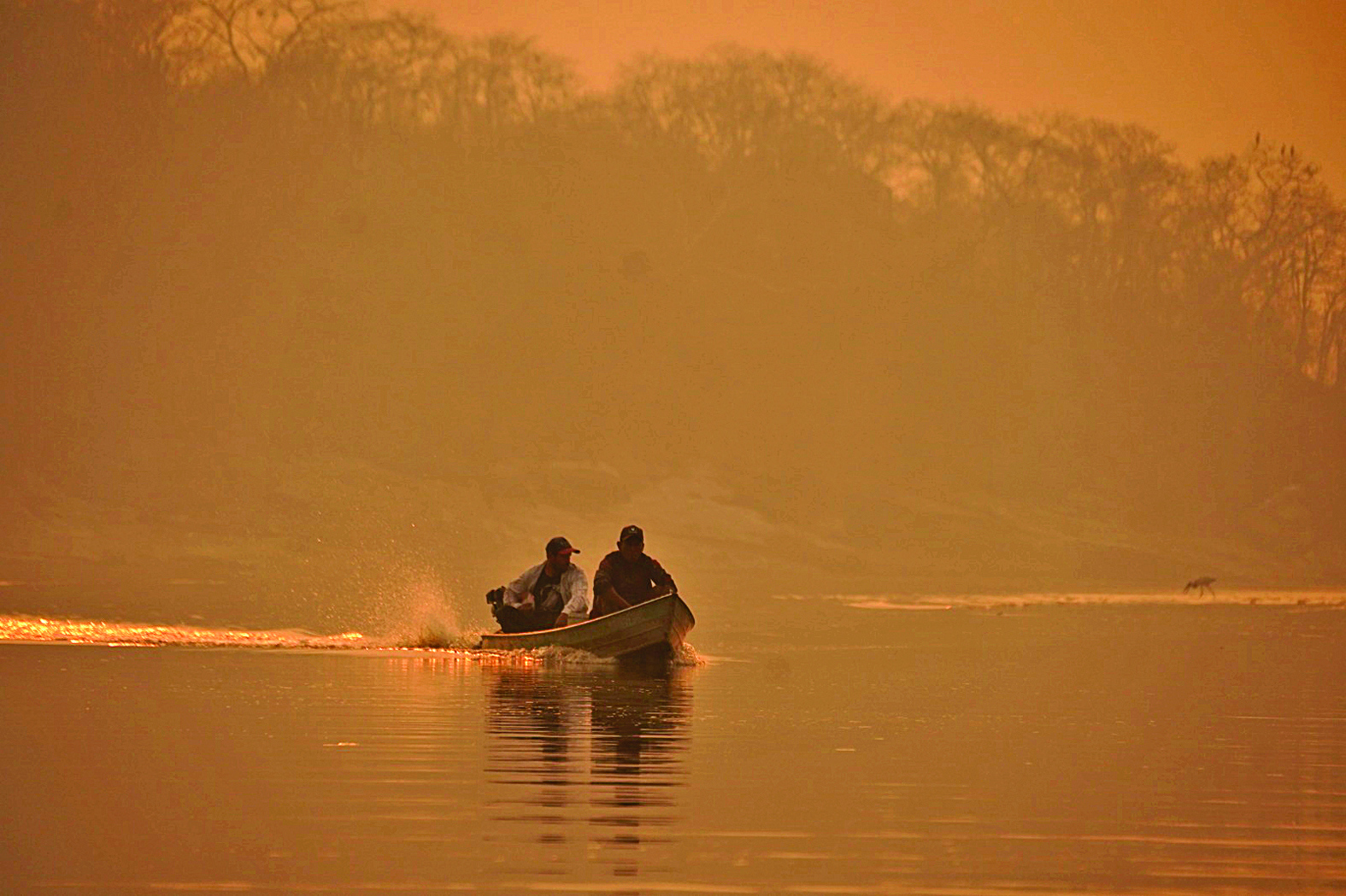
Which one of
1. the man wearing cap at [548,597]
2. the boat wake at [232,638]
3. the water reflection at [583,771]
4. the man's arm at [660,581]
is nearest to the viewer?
the water reflection at [583,771]

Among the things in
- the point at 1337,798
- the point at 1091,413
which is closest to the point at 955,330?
the point at 1091,413

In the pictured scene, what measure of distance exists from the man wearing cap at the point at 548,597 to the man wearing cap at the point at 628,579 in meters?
0.37

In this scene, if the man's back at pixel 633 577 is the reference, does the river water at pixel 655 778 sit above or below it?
below

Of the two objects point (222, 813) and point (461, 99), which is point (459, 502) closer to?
point (461, 99)

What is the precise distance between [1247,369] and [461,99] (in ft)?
173

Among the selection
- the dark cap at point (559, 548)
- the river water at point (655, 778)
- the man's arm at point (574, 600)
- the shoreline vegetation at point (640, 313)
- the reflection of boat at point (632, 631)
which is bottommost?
the river water at point (655, 778)

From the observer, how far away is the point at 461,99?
15000 cm

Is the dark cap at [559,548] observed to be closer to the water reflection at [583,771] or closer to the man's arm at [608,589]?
the man's arm at [608,589]

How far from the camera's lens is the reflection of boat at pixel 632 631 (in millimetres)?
32906

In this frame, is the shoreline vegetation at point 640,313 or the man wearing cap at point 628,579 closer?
the man wearing cap at point 628,579

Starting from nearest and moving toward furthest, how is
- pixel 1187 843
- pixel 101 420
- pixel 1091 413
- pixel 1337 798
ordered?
pixel 1187 843 → pixel 1337 798 → pixel 101 420 → pixel 1091 413

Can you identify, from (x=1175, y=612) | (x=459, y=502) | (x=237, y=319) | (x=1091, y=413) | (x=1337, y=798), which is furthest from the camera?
(x=1091, y=413)

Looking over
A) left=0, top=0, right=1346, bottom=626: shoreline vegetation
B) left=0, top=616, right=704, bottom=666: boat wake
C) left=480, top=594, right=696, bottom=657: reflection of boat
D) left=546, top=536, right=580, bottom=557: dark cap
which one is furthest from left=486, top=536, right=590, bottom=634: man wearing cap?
left=0, top=0, right=1346, bottom=626: shoreline vegetation

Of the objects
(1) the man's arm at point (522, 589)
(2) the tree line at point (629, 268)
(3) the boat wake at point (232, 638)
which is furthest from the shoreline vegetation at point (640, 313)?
(1) the man's arm at point (522, 589)
